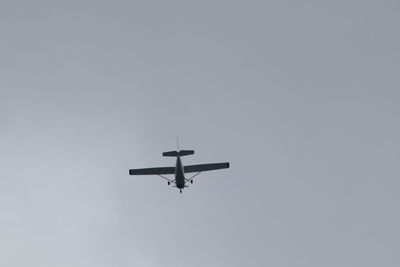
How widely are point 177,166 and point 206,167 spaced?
10.6 meters

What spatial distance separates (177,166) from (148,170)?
938 centimetres

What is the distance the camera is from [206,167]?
79.5 meters

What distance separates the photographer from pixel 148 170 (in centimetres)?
7775

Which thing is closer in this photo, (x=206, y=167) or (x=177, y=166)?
(x=177, y=166)

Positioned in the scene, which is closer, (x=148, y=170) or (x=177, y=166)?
(x=177, y=166)

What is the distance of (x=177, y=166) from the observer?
69812 mm

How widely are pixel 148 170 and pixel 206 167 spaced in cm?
920
